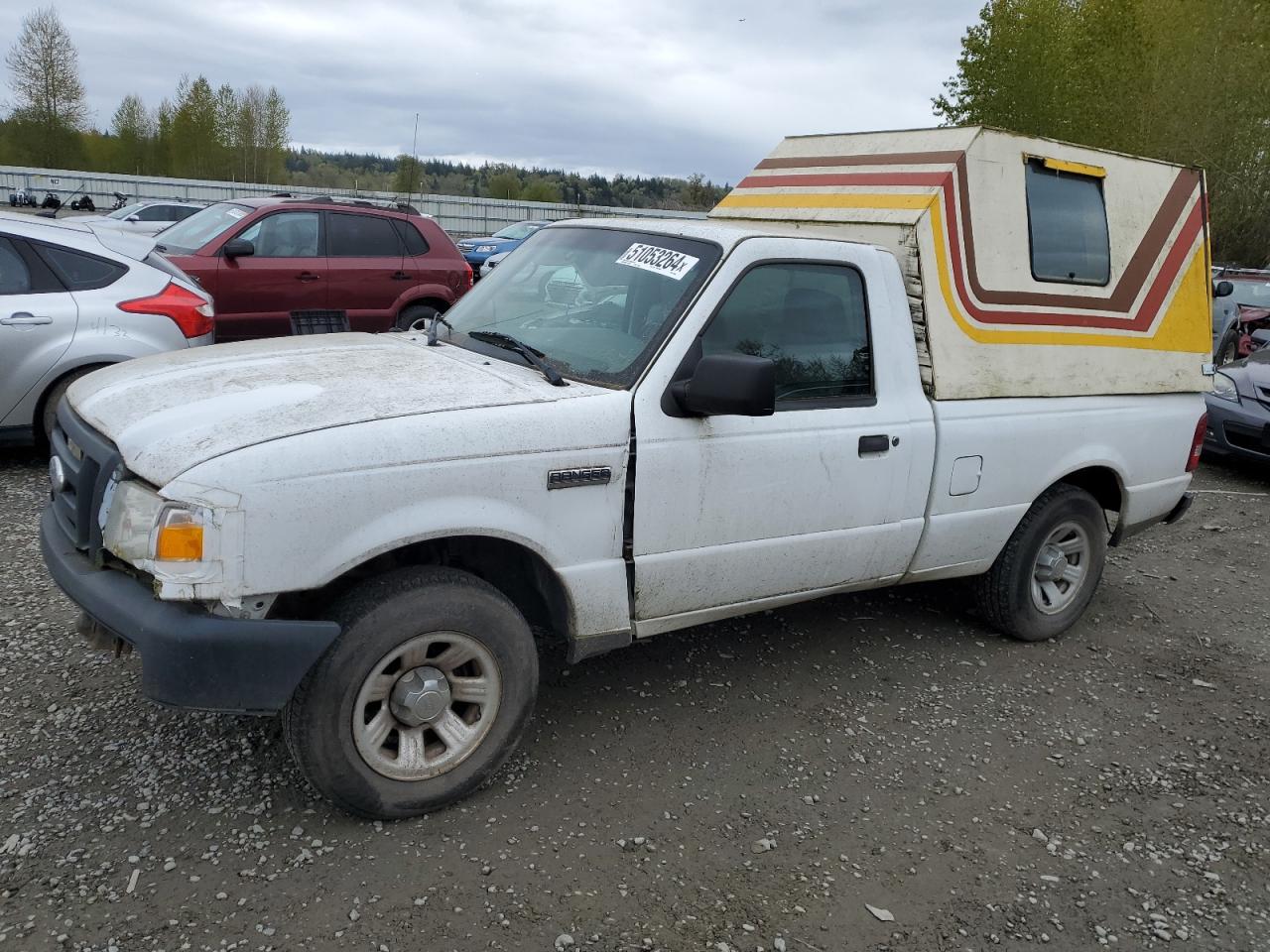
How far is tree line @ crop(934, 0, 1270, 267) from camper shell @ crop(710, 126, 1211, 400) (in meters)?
27.0

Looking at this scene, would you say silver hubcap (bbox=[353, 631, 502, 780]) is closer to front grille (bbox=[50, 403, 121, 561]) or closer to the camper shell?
front grille (bbox=[50, 403, 121, 561])

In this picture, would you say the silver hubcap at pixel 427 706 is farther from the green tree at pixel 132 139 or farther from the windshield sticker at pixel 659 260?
the green tree at pixel 132 139

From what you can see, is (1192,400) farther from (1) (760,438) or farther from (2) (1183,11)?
(2) (1183,11)

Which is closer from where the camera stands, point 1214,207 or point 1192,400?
point 1192,400

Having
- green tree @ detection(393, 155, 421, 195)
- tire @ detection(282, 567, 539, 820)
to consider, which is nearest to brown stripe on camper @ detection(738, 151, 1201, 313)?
tire @ detection(282, 567, 539, 820)

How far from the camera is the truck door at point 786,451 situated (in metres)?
3.47

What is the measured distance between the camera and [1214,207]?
3078 centimetres

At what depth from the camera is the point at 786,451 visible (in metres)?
3.69

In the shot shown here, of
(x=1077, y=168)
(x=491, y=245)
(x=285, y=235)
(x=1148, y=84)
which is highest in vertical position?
(x=1148, y=84)

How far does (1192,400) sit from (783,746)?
304cm

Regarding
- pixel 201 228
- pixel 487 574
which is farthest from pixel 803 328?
pixel 201 228

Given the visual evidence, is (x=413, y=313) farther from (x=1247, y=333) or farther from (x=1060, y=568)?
(x=1247, y=333)

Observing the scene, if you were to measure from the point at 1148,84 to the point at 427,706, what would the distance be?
1443 inches

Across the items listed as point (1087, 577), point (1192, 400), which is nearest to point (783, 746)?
point (1087, 577)
